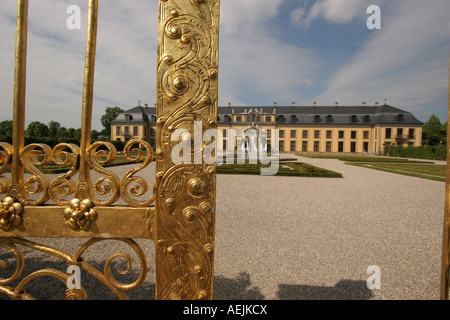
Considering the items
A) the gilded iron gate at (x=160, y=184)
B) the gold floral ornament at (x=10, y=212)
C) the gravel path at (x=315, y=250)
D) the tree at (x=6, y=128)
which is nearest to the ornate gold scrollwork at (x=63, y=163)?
the gilded iron gate at (x=160, y=184)

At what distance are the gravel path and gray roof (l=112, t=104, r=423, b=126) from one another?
128ft

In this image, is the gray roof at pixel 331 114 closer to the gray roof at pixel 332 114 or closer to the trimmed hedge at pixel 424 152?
the gray roof at pixel 332 114

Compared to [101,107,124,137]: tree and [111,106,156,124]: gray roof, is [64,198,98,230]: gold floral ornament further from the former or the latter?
[101,107,124,137]: tree

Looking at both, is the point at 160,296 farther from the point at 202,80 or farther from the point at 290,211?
the point at 290,211

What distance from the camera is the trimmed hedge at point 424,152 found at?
26481mm

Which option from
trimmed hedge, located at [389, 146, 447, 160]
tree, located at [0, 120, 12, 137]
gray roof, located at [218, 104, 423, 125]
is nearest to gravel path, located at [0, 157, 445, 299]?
tree, located at [0, 120, 12, 137]

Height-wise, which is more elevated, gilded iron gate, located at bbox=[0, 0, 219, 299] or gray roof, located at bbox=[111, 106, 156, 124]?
gray roof, located at bbox=[111, 106, 156, 124]

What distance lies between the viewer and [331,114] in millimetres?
43625

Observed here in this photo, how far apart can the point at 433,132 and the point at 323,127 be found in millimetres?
35525

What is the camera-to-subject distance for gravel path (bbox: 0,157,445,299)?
98.4 inches

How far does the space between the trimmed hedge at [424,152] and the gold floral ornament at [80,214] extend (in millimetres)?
33562

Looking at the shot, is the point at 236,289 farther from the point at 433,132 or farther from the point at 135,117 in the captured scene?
the point at 433,132

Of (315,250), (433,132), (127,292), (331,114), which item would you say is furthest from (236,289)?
(433,132)
